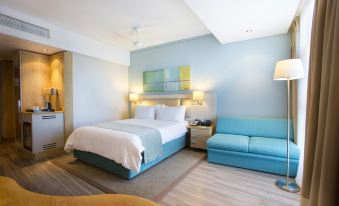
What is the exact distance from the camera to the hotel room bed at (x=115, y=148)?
238 cm

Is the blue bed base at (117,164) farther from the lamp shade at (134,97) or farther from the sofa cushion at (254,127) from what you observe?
the lamp shade at (134,97)

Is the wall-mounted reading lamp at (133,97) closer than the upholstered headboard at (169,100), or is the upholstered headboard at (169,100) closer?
the upholstered headboard at (169,100)

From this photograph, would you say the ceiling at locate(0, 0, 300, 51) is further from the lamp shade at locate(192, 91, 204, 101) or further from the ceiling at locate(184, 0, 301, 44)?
the lamp shade at locate(192, 91, 204, 101)

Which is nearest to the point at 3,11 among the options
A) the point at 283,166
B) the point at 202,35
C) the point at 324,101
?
the point at 202,35

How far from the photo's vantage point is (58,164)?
10.0 feet

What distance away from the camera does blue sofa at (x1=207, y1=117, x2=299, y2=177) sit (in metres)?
2.57

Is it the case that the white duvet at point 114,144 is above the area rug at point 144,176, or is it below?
above

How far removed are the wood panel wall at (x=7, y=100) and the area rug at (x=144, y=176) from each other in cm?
314

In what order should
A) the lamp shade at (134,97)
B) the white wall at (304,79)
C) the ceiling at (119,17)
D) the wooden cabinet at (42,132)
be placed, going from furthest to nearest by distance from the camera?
1. the lamp shade at (134,97)
2. the wooden cabinet at (42,132)
3. the ceiling at (119,17)
4. the white wall at (304,79)

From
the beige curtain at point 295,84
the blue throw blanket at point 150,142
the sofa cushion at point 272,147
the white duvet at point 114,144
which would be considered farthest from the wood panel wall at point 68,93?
the beige curtain at point 295,84

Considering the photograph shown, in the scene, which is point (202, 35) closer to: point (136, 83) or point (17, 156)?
point (136, 83)

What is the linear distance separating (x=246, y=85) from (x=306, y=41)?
1393mm

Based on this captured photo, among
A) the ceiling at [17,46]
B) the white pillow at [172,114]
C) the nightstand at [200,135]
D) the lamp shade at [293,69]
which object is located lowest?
the nightstand at [200,135]

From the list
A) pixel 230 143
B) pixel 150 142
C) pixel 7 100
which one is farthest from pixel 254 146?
pixel 7 100
